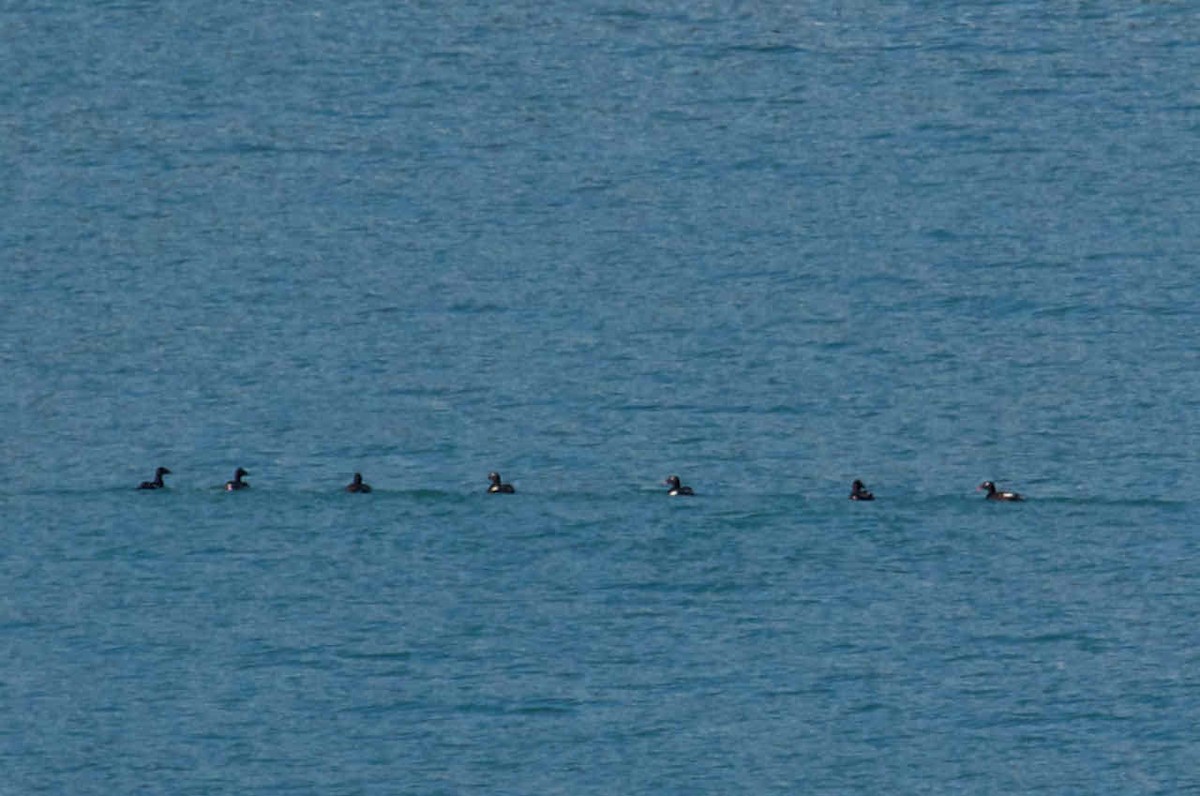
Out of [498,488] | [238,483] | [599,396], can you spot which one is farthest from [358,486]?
[599,396]

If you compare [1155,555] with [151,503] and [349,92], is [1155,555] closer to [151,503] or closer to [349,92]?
[151,503]

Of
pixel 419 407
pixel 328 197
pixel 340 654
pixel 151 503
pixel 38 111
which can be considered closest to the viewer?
pixel 340 654

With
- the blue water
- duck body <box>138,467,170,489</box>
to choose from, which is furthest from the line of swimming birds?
the blue water

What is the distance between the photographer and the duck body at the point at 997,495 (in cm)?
6044

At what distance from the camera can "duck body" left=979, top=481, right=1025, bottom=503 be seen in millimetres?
60438

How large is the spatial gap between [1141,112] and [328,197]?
1829 centimetres

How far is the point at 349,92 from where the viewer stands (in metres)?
83.8

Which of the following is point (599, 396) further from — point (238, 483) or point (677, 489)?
point (238, 483)

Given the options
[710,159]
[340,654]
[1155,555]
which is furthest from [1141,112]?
[340,654]

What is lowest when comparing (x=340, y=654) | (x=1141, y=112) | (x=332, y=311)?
(x=340, y=654)

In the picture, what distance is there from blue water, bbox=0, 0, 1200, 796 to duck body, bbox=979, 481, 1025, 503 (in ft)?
0.82

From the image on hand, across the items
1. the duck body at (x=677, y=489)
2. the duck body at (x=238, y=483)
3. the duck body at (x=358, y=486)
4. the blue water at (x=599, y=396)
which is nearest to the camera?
the blue water at (x=599, y=396)

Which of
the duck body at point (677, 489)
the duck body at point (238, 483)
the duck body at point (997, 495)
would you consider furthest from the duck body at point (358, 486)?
the duck body at point (997, 495)

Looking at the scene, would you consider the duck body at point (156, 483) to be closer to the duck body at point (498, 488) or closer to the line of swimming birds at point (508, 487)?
the line of swimming birds at point (508, 487)
